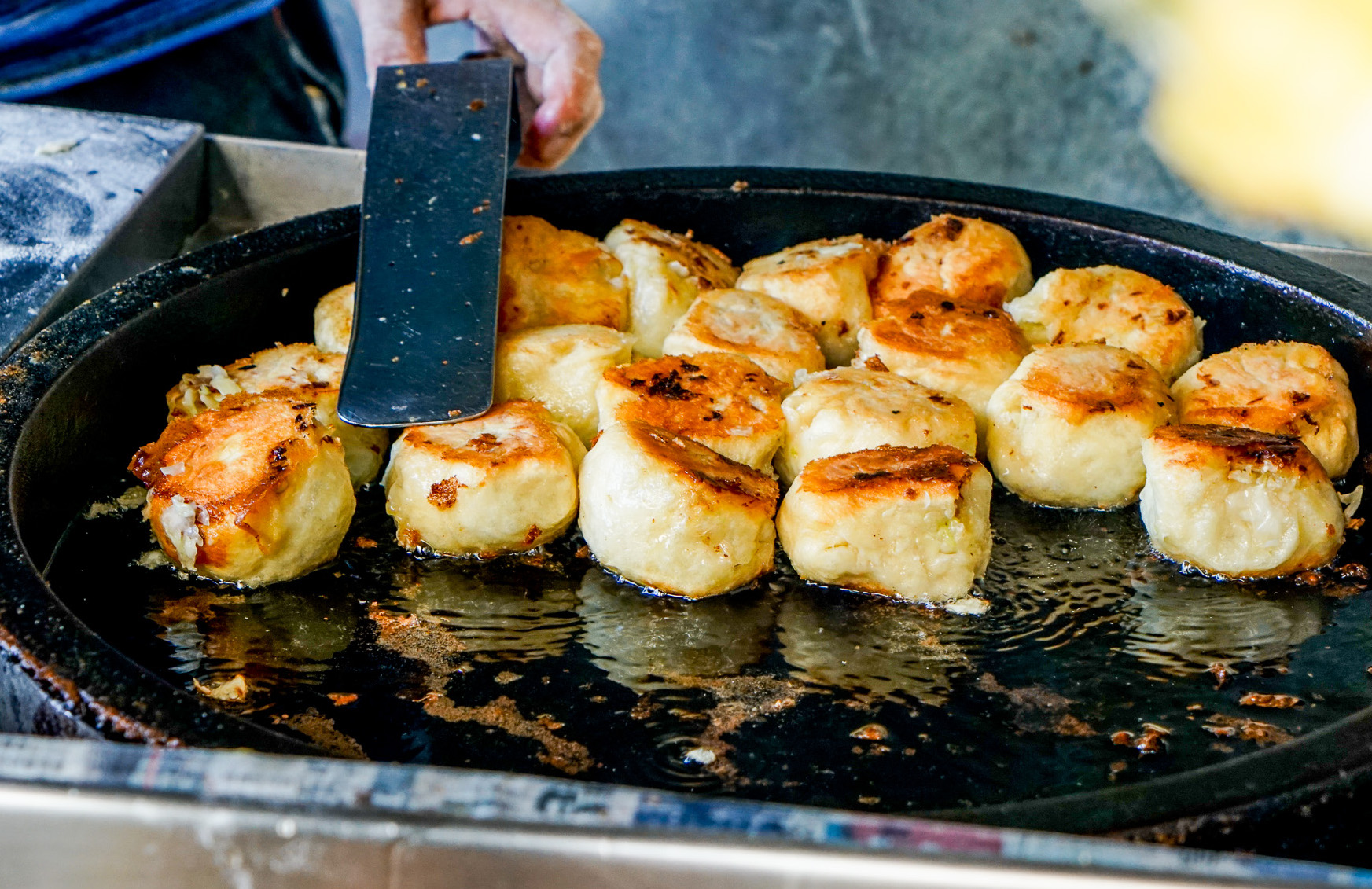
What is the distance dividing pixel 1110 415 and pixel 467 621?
1008 millimetres

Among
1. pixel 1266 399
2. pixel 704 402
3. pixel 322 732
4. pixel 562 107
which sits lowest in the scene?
pixel 322 732

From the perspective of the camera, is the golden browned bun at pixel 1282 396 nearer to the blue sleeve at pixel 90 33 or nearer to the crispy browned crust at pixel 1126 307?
the crispy browned crust at pixel 1126 307

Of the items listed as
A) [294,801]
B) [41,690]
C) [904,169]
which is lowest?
[904,169]

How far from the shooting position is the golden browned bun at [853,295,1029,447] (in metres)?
1.91

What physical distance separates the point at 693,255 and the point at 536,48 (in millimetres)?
785

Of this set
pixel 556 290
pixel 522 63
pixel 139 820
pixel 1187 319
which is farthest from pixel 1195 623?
pixel 522 63

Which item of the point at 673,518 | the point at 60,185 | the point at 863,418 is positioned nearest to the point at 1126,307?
the point at 863,418

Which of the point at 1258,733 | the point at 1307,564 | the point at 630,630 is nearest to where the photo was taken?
the point at 1258,733

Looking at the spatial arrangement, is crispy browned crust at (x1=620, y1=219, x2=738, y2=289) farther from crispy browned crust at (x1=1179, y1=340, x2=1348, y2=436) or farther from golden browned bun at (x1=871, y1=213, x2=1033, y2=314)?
crispy browned crust at (x1=1179, y1=340, x2=1348, y2=436)

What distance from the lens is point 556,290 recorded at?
2059 mm

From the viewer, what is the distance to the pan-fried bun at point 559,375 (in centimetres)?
189

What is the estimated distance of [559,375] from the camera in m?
1.89

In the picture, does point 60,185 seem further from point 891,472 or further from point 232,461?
point 891,472

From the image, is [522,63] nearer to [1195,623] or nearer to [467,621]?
[467,621]
